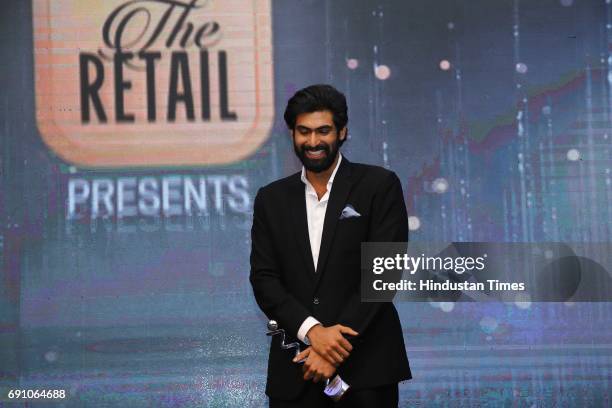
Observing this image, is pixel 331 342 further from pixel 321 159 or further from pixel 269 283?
pixel 321 159

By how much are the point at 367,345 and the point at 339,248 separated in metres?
0.29

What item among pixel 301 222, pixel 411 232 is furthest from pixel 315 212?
pixel 411 232

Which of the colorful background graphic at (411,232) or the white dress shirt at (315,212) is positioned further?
the colorful background graphic at (411,232)

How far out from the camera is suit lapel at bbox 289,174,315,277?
2.57 metres

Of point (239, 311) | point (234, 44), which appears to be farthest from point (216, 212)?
point (234, 44)

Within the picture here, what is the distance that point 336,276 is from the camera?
255cm

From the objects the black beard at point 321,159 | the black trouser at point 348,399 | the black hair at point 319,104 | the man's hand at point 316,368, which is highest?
the black hair at point 319,104

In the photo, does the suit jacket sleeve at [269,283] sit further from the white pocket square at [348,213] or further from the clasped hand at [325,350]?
the white pocket square at [348,213]

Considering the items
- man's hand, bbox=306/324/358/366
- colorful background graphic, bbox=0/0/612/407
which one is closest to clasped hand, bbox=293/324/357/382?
man's hand, bbox=306/324/358/366

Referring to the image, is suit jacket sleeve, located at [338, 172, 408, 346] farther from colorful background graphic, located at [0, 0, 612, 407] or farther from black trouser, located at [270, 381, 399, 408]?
colorful background graphic, located at [0, 0, 612, 407]

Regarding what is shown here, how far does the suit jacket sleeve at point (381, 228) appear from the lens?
8.18ft

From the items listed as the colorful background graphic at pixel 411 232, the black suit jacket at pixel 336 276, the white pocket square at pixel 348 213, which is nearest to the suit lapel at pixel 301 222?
the black suit jacket at pixel 336 276

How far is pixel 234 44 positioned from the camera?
4.49 metres

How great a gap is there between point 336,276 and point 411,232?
1944 millimetres
